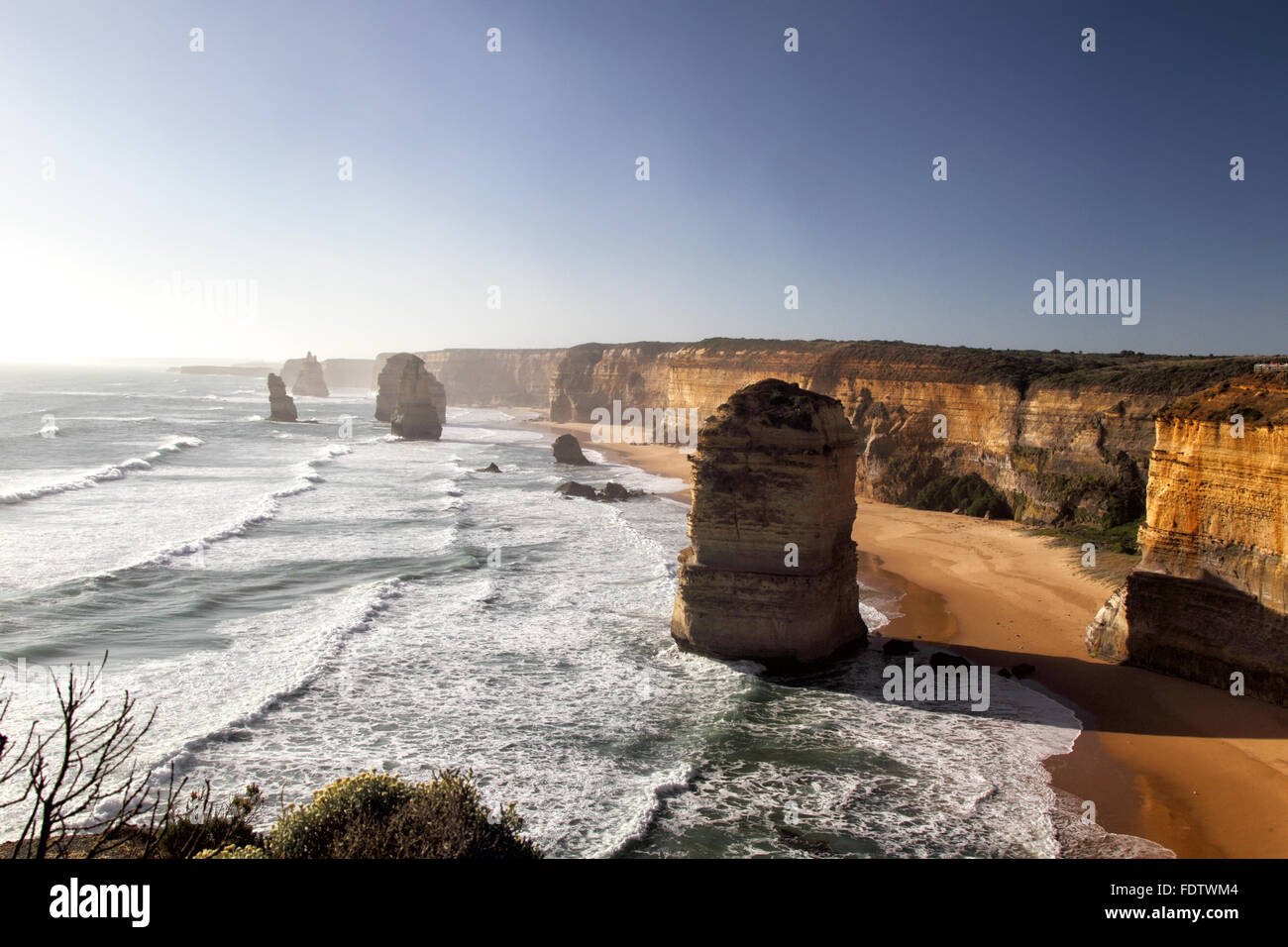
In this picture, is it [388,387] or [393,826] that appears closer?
[393,826]

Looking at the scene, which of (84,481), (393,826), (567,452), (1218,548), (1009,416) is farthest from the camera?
(567,452)

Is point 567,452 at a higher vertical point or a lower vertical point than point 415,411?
lower

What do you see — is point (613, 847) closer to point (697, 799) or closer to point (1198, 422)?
point (697, 799)

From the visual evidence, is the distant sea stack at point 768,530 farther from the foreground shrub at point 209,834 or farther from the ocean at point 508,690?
the foreground shrub at point 209,834

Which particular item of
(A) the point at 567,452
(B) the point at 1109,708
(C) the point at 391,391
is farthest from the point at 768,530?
(C) the point at 391,391

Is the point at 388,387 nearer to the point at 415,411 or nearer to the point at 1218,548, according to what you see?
the point at 415,411
